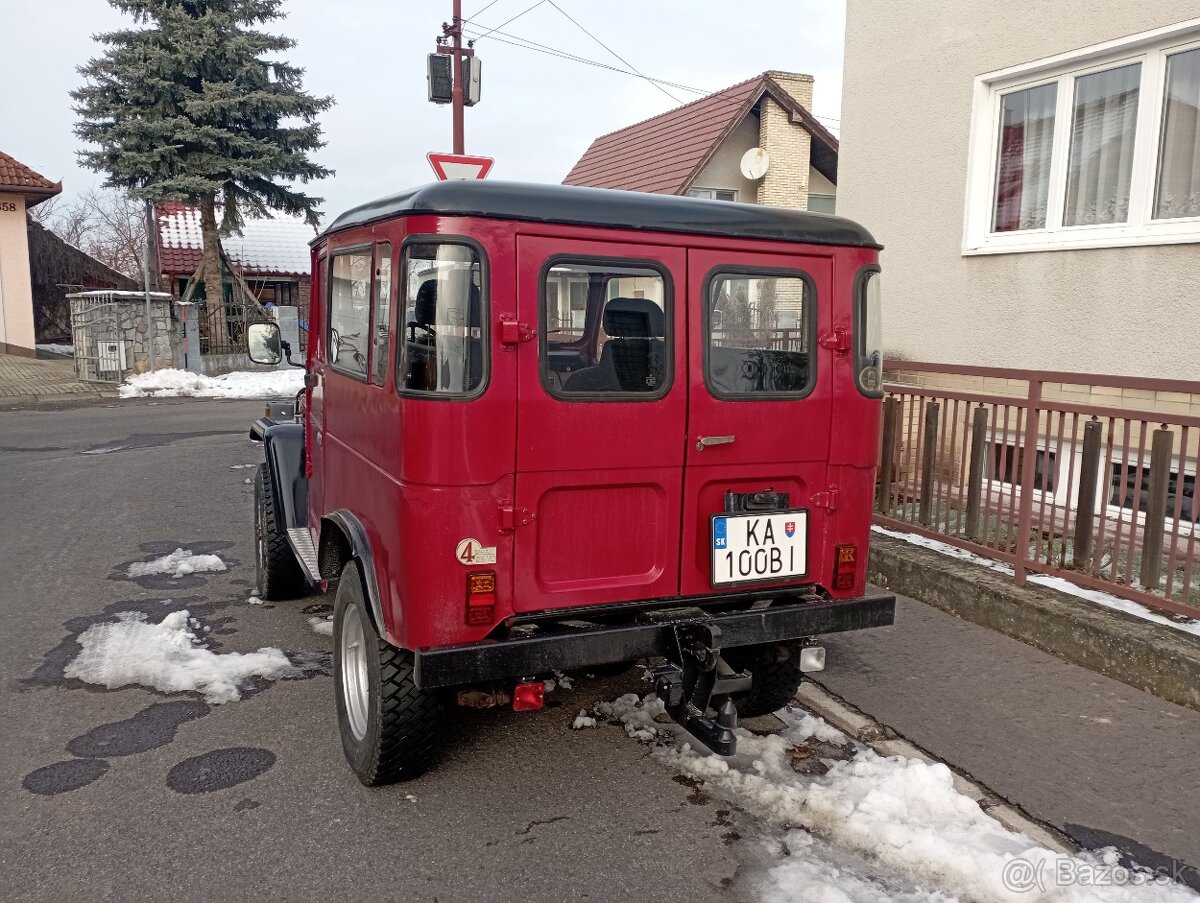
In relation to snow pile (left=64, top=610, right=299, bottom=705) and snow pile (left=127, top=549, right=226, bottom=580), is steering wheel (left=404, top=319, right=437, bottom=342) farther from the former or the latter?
snow pile (left=127, top=549, right=226, bottom=580)

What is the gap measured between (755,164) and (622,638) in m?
17.1

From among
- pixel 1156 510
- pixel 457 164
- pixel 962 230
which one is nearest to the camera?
pixel 1156 510

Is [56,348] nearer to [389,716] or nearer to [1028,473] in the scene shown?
[389,716]

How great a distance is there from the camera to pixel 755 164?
61.4 feet

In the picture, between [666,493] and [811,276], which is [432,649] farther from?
[811,276]

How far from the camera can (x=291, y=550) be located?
18.1 feet

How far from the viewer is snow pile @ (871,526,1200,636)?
14.5ft

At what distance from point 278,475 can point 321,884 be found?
2.98 m

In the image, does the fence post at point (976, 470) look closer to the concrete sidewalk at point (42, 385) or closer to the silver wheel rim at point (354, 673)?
the silver wheel rim at point (354, 673)

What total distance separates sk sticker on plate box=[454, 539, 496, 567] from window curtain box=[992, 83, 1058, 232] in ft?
19.2

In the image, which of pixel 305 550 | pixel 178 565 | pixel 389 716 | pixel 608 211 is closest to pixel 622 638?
pixel 389 716

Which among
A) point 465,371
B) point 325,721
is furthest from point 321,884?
point 465,371

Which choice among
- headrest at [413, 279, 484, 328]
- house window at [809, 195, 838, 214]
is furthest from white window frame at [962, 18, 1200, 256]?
house window at [809, 195, 838, 214]

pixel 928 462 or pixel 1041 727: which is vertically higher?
pixel 928 462
